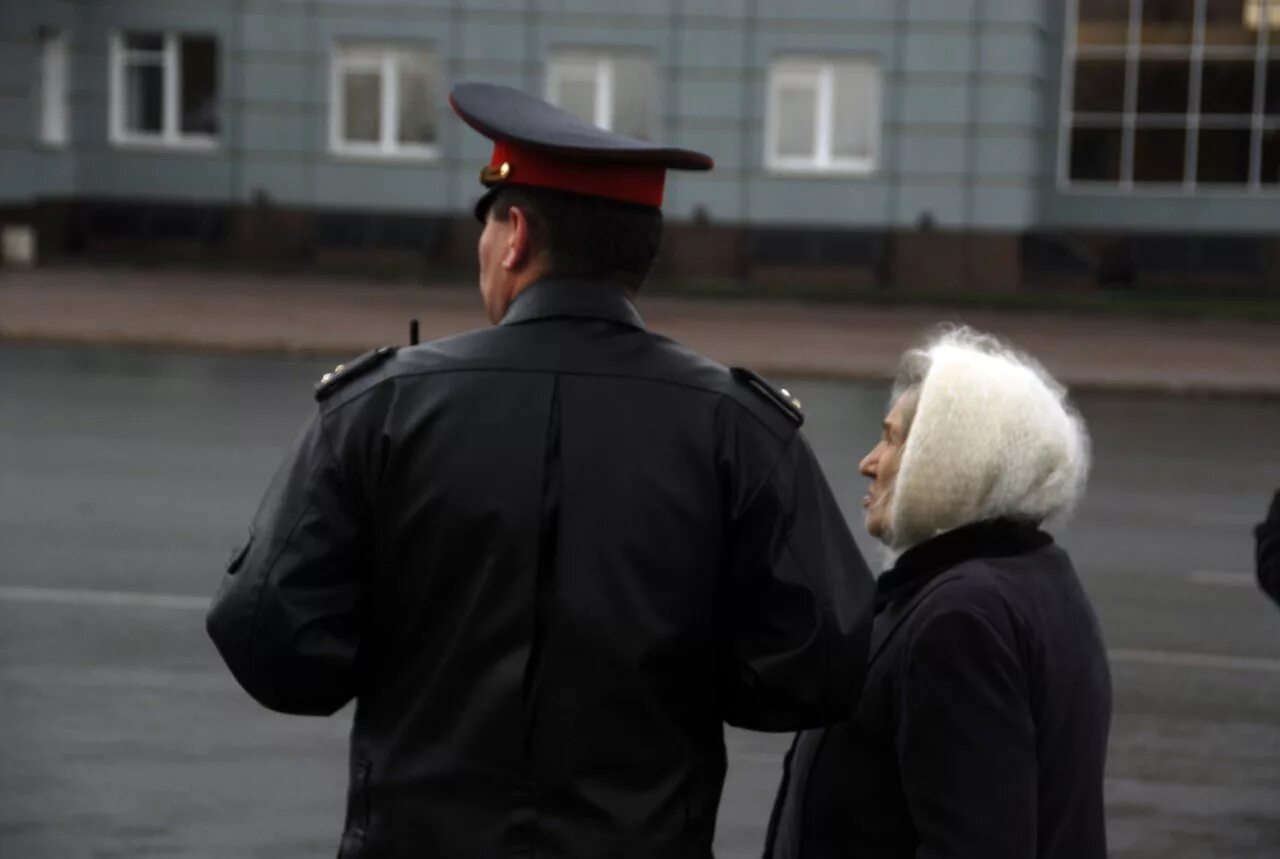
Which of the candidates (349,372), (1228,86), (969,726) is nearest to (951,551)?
(969,726)

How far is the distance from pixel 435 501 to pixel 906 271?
93.2ft

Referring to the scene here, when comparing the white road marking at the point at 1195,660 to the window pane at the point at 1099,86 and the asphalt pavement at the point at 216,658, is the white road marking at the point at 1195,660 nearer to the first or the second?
the asphalt pavement at the point at 216,658

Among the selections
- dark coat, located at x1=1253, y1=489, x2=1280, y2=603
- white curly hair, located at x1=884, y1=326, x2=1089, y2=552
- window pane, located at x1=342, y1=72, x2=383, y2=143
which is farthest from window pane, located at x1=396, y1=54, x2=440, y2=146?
white curly hair, located at x1=884, y1=326, x2=1089, y2=552

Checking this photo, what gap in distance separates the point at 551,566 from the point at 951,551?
2.22 ft

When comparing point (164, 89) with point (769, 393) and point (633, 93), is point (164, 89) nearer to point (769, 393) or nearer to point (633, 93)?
point (633, 93)

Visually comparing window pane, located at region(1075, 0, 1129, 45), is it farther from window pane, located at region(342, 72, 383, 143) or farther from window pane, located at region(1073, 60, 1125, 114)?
window pane, located at region(342, 72, 383, 143)

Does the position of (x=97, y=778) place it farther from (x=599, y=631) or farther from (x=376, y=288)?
(x=376, y=288)

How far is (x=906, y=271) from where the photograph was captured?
3086 cm

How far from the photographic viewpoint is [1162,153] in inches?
1270

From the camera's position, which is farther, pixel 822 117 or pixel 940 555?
pixel 822 117

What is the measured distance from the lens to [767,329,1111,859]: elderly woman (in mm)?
3010

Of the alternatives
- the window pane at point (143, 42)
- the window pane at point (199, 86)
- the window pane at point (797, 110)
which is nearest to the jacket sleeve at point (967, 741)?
the window pane at point (797, 110)

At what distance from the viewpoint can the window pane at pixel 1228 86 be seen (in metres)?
31.7

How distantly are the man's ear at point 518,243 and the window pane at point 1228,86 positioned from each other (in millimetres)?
30319
